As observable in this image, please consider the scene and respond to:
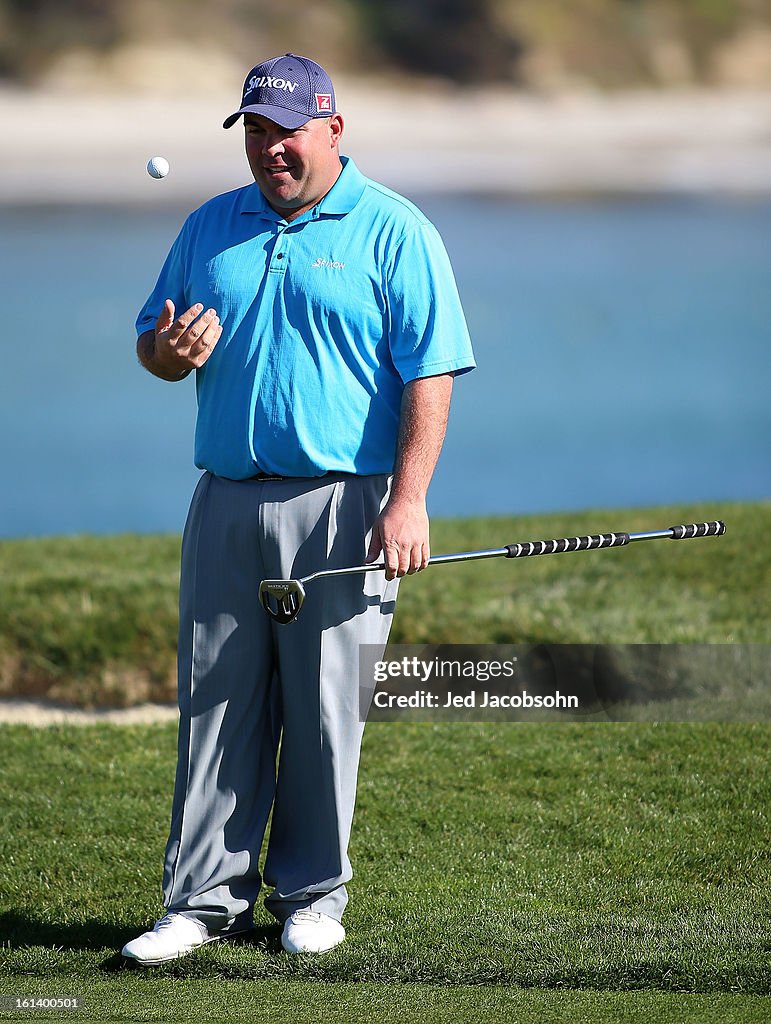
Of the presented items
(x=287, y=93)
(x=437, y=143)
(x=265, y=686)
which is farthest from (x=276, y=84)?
(x=437, y=143)

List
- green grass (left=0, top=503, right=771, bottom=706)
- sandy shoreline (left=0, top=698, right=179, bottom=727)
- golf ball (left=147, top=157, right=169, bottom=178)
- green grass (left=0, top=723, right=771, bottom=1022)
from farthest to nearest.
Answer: green grass (left=0, top=503, right=771, bottom=706) → sandy shoreline (left=0, top=698, right=179, bottom=727) → golf ball (left=147, top=157, right=169, bottom=178) → green grass (left=0, top=723, right=771, bottom=1022)

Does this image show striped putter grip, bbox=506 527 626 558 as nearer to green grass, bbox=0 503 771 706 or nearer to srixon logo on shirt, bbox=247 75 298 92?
srixon logo on shirt, bbox=247 75 298 92

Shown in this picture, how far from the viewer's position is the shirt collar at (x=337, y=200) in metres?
3.01

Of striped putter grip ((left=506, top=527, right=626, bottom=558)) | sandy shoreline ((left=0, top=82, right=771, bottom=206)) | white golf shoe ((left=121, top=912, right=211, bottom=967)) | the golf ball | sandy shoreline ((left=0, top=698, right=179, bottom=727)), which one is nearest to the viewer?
white golf shoe ((left=121, top=912, right=211, bottom=967))

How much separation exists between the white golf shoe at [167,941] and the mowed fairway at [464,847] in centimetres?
3

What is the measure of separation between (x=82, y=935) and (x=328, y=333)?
149 centimetres

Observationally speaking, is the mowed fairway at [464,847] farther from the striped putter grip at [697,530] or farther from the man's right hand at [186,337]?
the man's right hand at [186,337]

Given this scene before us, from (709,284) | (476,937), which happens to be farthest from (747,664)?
(709,284)

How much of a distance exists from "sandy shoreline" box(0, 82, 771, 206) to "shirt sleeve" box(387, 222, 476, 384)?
39.3 feet

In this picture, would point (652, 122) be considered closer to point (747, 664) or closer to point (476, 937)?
point (747, 664)

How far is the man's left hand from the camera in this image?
291 cm

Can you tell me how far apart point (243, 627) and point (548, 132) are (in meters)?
12.7

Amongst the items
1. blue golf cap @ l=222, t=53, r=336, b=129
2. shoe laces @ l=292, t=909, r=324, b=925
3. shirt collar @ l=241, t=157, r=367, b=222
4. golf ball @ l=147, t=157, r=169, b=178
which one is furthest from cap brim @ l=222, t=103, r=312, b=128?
shoe laces @ l=292, t=909, r=324, b=925

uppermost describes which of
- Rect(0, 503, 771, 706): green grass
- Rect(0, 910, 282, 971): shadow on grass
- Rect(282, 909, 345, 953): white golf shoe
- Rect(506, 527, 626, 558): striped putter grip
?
Rect(506, 527, 626, 558): striped putter grip
